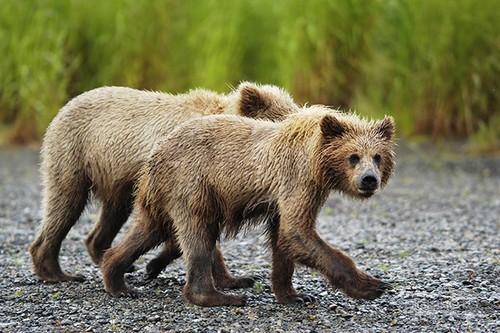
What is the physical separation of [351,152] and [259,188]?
1.92 feet

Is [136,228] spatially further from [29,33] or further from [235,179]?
[29,33]

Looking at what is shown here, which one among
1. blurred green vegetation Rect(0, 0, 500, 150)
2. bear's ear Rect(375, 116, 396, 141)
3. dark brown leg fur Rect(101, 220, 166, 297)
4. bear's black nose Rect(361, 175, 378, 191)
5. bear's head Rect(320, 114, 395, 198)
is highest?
blurred green vegetation Rect(0, 0, 500, 150)

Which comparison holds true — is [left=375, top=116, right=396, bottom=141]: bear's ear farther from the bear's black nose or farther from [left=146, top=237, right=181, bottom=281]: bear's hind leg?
[left=146, top=237, right=181, bottom=281]: bear's hind leg

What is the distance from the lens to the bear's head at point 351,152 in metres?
5.29

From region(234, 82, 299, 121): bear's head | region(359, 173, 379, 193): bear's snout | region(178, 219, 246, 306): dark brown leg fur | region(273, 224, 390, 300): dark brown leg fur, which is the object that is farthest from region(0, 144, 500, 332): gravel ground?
region(234, 82, 299, 121): bear's head

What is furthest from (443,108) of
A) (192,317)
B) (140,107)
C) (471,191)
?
(192,317)

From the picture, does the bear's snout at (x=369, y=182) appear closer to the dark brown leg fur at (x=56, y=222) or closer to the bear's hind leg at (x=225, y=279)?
the bear's hind leg at (x=225, y=279)

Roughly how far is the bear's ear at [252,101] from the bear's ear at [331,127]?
93 cm

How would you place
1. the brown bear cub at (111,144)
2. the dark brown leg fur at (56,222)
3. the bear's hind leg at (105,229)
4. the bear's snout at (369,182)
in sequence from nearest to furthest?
the bear's snout at (369,182), the brown bear cub at (111,144), the dark brown leg fur at (56,222), the bear's hind leg at (105,229)

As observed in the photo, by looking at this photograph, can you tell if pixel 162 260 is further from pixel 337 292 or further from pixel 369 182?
pixel 369 182

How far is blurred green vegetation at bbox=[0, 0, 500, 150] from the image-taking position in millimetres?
12453

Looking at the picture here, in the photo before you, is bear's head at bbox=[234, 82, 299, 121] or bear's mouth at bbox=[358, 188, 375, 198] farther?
bear's head at bbox=[234, 82, 299, 121]

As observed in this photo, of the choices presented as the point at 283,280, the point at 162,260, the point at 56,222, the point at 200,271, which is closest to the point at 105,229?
the point at 56,222

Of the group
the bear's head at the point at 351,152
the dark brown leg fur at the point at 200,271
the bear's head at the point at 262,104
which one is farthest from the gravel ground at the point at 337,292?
the bear's head at the point at 262,104
